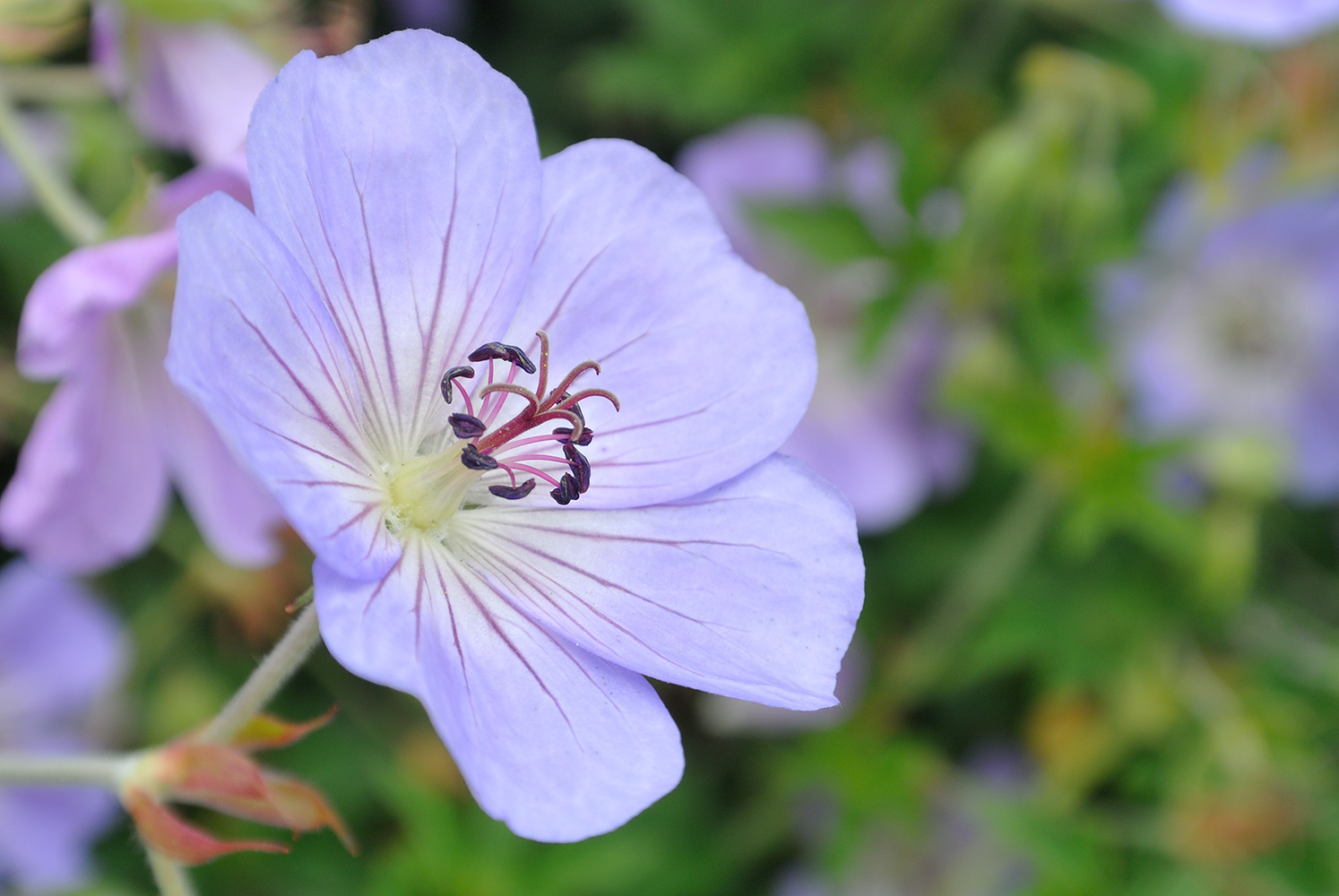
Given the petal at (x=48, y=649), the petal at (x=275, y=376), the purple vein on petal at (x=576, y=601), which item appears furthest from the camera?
the petal at (x=48, y=649)

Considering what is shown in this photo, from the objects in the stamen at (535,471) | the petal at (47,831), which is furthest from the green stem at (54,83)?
the petal at (47,831)

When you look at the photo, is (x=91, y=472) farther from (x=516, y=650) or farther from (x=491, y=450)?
(x=516, y=650)

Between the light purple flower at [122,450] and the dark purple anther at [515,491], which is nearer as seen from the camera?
the dark purple anther at [515,491]

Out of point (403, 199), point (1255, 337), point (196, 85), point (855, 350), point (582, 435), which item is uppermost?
point (403, 199)

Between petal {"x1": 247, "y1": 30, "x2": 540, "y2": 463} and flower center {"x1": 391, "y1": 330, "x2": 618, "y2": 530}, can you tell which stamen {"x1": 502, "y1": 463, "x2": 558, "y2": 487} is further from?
petal {"x1": 247, "y1": 30, "x2": 540, "y2": 463}

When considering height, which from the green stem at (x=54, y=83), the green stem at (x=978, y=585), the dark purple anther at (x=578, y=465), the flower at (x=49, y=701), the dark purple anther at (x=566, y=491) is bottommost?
the green stem at (x=978, y=585)

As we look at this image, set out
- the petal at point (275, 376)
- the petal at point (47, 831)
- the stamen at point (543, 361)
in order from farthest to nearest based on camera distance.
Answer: the petal at point (47, 831) < the stamen at point (543, 361) < the petal at point (275, 376)

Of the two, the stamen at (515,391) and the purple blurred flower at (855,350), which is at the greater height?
the stamen at (515,391)

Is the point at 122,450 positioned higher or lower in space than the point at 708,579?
lower

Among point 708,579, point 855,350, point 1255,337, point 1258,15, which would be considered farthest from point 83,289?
point 1255,337

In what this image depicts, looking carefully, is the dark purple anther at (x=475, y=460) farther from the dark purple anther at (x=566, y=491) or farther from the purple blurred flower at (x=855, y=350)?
the purple blurred flower at (x=855, y=350)
